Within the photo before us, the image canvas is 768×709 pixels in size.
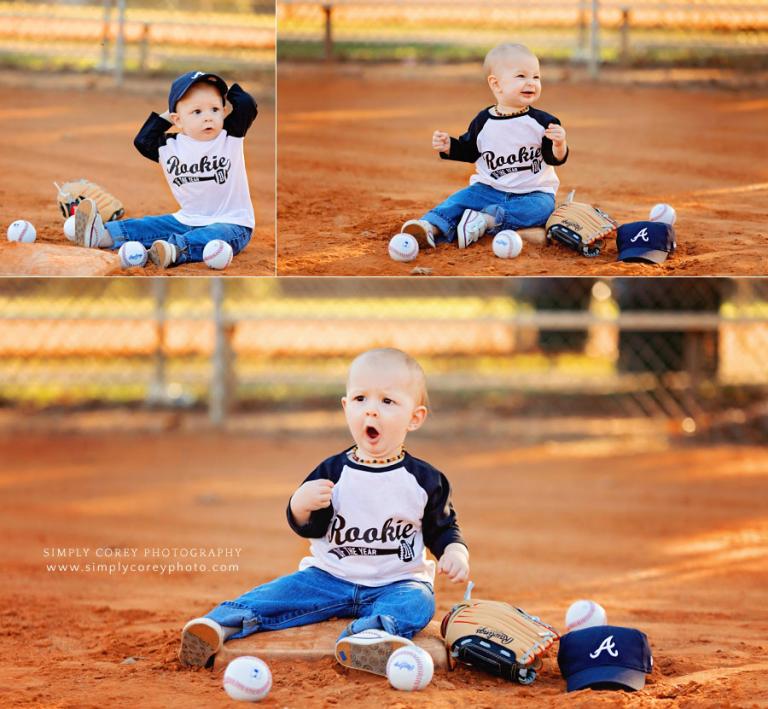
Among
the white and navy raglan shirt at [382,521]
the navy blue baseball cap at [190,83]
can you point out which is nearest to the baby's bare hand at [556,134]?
the navy blue baseball cap at [190,83]

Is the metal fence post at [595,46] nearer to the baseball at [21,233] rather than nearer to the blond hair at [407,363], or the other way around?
the baseball at [21,233]

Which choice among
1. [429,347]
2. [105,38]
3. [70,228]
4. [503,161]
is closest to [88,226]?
[70,228]

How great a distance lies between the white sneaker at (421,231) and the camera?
4449 millimetres

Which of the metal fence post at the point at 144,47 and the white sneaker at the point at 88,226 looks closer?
the white sneaker at the point at 88,226

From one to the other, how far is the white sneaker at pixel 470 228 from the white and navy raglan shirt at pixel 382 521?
3.59 feet

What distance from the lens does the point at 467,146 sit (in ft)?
14.8

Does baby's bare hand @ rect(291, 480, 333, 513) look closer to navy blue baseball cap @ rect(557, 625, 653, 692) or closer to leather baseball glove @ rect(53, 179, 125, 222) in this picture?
navy blue baseball cap @ rect(557, 625, 653, 692)

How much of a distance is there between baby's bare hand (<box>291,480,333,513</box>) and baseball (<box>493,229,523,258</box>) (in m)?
1.27

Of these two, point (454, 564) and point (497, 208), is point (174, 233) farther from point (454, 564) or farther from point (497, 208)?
point (454, 564)

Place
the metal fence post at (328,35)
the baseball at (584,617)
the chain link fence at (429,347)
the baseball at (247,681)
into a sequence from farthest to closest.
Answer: the metal fence post at (328,35)
the chain link fence at (429,347)
the baseball at (584,617)
the baseball at (247,681)

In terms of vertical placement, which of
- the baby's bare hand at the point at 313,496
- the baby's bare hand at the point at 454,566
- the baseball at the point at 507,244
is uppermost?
the baseball at the point at 507,244

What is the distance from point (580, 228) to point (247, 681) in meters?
2.10

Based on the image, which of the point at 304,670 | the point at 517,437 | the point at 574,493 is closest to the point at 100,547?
the point at 304,670

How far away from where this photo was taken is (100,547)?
5312 mm
